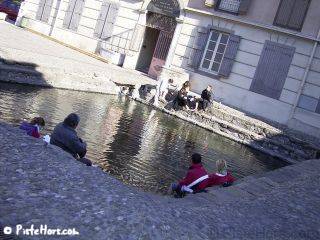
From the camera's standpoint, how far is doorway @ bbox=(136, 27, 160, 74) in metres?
25.5

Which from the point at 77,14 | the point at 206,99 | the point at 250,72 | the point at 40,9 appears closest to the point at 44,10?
the point at 40,9

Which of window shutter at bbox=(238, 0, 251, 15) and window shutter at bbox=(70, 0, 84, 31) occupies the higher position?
window shutter at bbox=(238, 0, 251, 15)


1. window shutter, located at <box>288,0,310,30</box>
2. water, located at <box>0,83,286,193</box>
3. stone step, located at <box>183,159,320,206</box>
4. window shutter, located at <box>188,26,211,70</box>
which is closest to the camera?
stone step, located at <box>183,159,320,206</box>

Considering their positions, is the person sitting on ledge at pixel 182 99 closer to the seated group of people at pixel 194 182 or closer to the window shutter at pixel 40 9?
the seated group of people at pixel 194 182

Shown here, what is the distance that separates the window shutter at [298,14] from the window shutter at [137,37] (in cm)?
837

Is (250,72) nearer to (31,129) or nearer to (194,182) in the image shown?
(194,182)

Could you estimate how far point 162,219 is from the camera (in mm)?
5680

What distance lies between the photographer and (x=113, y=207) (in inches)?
219

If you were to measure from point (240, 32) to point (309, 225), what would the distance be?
48.2ft

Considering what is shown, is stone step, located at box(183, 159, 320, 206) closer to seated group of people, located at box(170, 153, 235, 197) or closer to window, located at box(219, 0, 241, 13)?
seated group of people, located at box(170, 153, 235, 197)

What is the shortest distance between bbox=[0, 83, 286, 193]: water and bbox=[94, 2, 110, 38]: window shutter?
9.19 meters

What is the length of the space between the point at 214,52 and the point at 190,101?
414cm

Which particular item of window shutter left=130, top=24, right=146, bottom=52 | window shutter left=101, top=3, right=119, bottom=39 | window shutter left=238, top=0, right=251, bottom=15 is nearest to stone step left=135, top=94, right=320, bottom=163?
window shutter left=238, top=0, right=251, bottom=15

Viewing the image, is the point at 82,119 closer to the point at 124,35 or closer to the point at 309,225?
the point at 309,225
